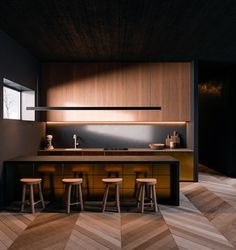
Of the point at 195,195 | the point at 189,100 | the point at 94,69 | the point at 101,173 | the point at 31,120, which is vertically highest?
the point at 94,69

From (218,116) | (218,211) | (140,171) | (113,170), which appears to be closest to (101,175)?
(113,170)

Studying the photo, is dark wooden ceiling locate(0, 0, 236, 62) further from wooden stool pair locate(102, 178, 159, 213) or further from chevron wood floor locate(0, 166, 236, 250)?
chevron wood floor locate(0, 166, 236, 250)

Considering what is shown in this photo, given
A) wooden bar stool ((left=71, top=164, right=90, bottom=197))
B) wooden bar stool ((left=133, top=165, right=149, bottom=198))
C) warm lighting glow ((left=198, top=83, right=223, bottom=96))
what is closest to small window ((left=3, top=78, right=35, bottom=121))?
wooden bar stool ((left=71, top=164, right=90, bottom=197))

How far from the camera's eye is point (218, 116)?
926cm

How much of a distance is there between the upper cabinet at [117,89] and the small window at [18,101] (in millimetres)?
497

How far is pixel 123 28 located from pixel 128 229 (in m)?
3.12

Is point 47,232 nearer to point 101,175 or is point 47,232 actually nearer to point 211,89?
point 101,175

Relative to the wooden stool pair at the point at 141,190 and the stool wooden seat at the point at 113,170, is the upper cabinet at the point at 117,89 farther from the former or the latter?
the wooden stool pair at the point at 141,190

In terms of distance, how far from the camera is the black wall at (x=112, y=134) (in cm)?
784

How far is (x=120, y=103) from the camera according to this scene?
7.43m

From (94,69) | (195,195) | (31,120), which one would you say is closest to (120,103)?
(94,69)

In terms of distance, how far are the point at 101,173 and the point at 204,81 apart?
651cm

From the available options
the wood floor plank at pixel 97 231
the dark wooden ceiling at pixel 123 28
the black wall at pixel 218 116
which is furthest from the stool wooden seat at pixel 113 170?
the black wall at pixel 218 116

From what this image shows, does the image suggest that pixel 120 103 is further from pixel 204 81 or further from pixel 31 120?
pixel 204 81
